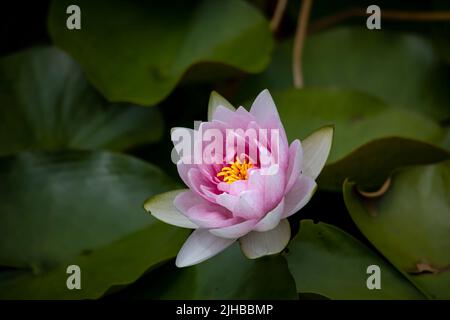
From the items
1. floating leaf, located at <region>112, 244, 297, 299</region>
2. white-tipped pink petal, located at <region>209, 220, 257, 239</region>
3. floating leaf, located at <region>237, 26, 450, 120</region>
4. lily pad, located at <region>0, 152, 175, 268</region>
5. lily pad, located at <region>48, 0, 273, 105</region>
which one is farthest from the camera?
floating leaf, located at <region>237, 26, 450, 120</region>

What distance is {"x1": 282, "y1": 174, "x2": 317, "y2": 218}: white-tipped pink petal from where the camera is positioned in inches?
24.4

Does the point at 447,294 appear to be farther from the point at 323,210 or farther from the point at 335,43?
the point at 335,43

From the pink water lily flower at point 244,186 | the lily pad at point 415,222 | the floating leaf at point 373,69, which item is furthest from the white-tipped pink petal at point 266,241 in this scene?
the floating leaf at point 373,69

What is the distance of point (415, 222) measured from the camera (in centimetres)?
73

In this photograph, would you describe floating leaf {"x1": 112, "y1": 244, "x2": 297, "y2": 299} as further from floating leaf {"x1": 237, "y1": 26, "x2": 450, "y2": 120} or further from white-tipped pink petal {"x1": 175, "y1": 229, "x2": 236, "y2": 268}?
floating leaf {"x1": 237, "y1": 26, "x2": 450, "y2": 120}

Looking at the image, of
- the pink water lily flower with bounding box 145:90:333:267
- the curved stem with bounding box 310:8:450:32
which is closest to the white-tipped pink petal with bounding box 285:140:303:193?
the pink water lily flower with bounding box 145:90:333:267

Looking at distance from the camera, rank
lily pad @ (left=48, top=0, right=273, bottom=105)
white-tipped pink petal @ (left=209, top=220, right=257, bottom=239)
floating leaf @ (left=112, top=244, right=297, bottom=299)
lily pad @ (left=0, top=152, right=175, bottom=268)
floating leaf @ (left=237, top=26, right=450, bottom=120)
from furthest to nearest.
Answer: floating leaf @ (left=237, top=26, right=450, bottom=120) → lily pad @ (left=48, top=0, right=273, bottom=105) → lily pad @ (left=0, top=152, right=175, bottom=268) → floating leaf @ (left=112, top=244, right=297, bottom=299) → white-tipped pink petal @ (left=209, top=220, right=257, bottom=239)

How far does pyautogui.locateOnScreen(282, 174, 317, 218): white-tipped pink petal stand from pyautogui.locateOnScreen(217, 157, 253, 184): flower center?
51mm

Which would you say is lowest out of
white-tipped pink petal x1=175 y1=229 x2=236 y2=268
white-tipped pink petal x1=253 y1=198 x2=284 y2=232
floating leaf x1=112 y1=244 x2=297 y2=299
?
floating leaf x1=112 y1=244 x2=297 y2=299

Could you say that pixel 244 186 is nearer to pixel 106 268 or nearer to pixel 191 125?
pixel 106 268

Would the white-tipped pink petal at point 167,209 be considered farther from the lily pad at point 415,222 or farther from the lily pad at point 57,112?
the lily pad at point 57,112
